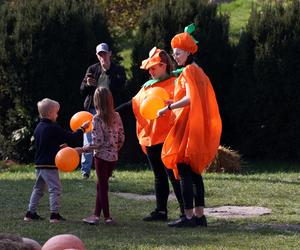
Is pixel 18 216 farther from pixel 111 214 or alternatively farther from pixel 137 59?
pixel 137 59

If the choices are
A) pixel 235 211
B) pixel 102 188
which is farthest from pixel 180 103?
pixel 235 211

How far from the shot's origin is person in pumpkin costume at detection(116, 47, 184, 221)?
970 cm

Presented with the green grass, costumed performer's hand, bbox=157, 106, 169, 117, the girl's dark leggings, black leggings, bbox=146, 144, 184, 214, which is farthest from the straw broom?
the green grass

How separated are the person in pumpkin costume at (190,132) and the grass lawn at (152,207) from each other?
347 mm

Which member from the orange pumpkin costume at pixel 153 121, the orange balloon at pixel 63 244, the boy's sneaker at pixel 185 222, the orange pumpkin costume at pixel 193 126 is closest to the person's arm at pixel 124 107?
the orange pumpkin costume at pixel 153 121

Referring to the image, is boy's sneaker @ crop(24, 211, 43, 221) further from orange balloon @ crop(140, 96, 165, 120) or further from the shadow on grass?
orange balloon @ crop(140, 96, 165, 120)

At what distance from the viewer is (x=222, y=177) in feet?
45.6

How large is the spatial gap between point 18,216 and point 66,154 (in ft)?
4.21

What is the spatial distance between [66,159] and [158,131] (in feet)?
3.76

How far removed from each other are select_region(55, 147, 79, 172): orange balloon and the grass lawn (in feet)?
2.06

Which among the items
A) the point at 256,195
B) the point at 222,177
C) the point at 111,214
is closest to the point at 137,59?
the point at 222,177

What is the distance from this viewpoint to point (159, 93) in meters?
9.54

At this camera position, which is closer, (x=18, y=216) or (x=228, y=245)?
(x=228, y=245)

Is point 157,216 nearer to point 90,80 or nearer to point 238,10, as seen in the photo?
point 90,80
